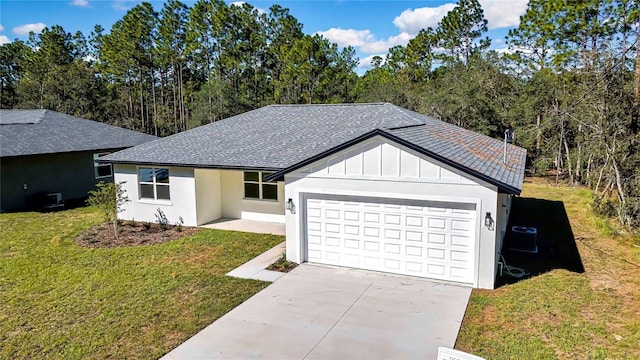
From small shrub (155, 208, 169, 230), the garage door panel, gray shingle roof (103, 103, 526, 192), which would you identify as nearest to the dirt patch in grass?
small shrub (155, 208, 169, 230)

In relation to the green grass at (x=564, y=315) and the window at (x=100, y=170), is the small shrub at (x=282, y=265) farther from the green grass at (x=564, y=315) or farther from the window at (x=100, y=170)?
the window at (x=100, y=170)

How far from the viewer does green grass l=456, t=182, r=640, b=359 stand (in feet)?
23.7

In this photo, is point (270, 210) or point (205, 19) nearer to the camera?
point (270, 210)

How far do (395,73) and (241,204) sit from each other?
44.0 meters

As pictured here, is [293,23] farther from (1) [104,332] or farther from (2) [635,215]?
(1) [104,332]

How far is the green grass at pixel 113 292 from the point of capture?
7.82 metres

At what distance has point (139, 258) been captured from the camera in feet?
41.6

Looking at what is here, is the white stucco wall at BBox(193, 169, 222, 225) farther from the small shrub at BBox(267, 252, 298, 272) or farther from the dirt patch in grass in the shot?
the small shrub at BBox(267, 252, 298, 272)

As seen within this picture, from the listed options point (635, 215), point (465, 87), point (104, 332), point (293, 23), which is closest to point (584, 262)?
point (635, 215)

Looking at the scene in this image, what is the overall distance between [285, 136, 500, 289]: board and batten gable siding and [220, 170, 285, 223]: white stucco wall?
4.64 m

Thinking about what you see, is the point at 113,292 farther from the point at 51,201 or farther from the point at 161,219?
the point at 51,201

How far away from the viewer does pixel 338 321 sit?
8.44 metres

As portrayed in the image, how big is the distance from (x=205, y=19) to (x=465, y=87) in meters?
29.0

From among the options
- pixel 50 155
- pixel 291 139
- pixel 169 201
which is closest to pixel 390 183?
pixel 291 139
